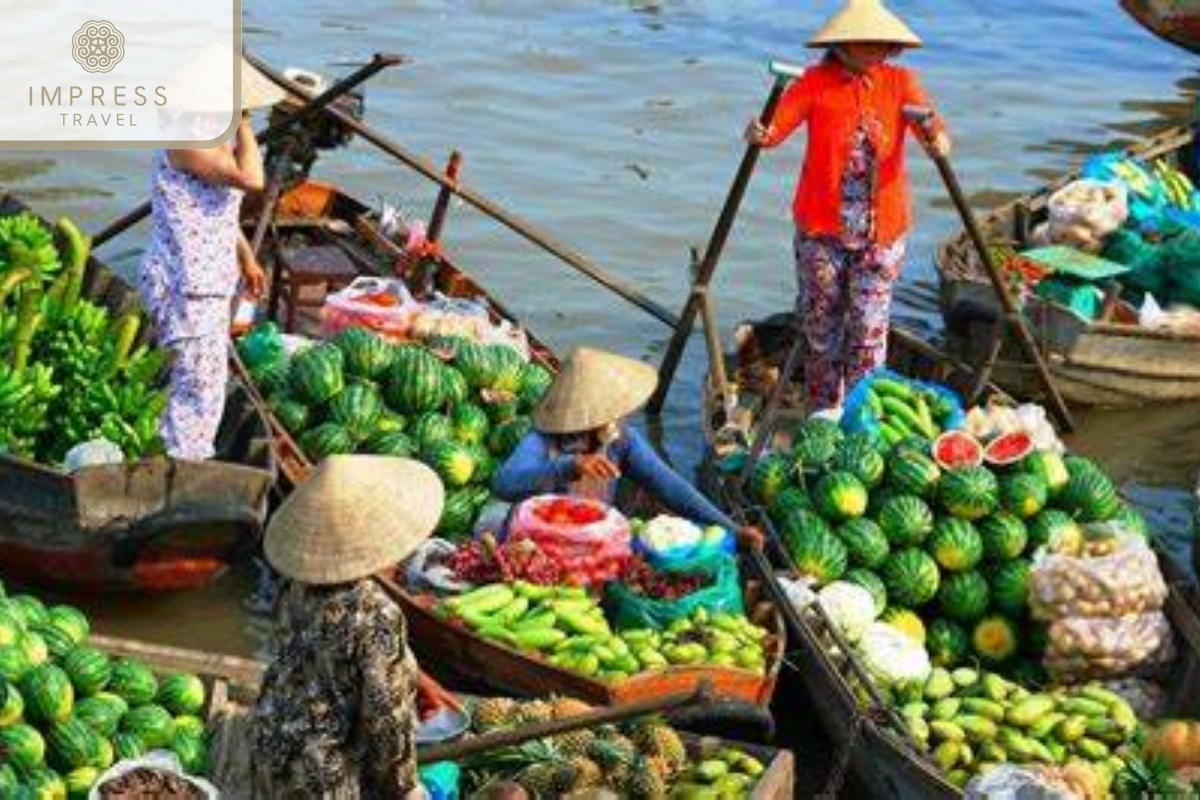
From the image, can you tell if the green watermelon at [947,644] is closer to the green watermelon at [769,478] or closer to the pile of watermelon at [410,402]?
the green watermelon at [769,478]

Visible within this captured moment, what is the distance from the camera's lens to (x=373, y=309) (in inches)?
380

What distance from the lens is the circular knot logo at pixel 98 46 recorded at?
1780cm

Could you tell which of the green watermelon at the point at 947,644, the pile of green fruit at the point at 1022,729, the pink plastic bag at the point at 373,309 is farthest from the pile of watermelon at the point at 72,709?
the pink plastic bag at the point at 373,309

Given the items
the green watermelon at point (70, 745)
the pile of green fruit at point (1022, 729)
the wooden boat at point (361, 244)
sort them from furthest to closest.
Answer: the wooden boat at point (361, 244) → the pile of green fruit at point (1022, 729) → the green watermelon at point (70, 745)

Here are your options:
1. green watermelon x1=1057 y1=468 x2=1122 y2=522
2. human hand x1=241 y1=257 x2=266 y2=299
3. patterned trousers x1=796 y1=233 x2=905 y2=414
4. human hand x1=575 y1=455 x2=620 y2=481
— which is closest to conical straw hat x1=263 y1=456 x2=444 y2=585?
human hand x1=575 y1=455 x2=620 y2=481

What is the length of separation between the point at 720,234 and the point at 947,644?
120 inches

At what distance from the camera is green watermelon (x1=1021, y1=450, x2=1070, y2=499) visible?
8094 millimetres

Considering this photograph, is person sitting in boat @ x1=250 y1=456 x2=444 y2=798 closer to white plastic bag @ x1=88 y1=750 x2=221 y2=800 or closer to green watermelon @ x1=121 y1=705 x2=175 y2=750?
white plastic bag @ x1=88 y1=750 x2=221 y2=800

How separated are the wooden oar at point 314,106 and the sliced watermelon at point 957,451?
330cm

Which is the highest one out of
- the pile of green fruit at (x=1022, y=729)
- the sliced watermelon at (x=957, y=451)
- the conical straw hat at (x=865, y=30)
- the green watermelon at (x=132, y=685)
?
the conical straw hat at (x=865, y=30)

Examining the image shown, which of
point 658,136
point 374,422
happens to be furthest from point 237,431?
point 658,136

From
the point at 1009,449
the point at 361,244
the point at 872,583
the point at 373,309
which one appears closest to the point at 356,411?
the point at 373,309

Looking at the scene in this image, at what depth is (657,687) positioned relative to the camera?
6.90 metres

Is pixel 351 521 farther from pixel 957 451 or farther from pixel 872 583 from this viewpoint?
pixel 957 451
